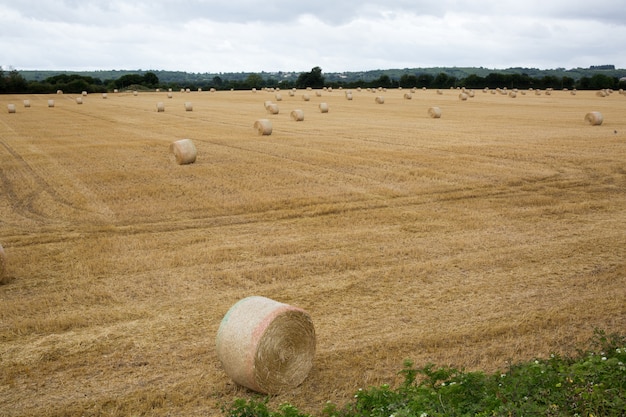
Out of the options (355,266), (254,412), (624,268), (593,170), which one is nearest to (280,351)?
(254,412)

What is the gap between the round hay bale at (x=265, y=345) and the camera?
296 inches

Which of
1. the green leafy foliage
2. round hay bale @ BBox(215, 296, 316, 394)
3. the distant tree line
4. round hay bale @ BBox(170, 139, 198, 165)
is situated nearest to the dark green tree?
the distant tree line

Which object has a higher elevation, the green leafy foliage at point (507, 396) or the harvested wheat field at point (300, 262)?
the green leafy foliage at point (507, 396)

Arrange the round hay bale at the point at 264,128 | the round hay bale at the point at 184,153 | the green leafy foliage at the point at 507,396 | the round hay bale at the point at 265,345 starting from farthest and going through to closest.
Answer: the round hay bale at the point at 264,128 → the round hay bale at the point at 184,153 → the round hay bale at the point at 265,345 → the green leafy foliage at the point at 507,396

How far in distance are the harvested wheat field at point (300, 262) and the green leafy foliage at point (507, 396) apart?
86cm

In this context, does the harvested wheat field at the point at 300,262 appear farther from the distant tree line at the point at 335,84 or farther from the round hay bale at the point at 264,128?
the distant tree line at the point at 335,84

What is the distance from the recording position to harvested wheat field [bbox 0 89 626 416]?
26.2ft

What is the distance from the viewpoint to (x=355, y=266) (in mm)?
11773

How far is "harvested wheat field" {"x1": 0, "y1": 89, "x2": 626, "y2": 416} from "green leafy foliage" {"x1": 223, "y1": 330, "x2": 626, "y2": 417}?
2.83 ft

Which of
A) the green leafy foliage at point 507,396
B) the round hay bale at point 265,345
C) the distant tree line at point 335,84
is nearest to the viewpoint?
the green leafy foliage at point 507,396

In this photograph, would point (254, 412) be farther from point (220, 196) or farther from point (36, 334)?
point (220, 196)

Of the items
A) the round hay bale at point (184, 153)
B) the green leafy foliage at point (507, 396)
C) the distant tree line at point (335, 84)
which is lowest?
the green leafy foliage at point (507, 396)

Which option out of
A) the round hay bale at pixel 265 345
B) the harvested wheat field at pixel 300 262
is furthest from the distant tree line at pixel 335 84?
the round hay bale at pixel 265 345

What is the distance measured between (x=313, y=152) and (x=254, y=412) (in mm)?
19057
